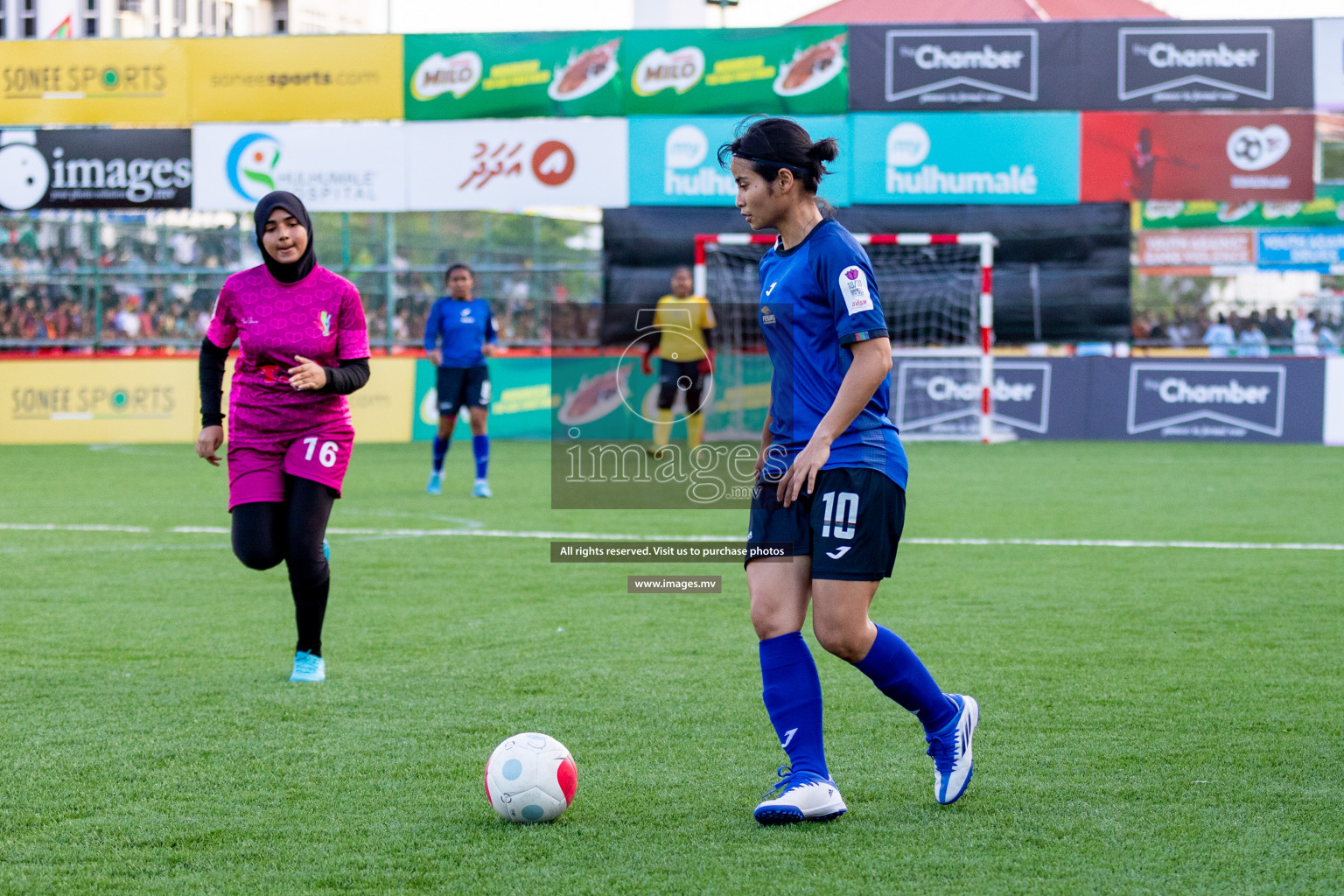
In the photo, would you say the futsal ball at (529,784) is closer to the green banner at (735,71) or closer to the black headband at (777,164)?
the black headband at (777,164)

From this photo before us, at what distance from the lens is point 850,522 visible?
3902mm

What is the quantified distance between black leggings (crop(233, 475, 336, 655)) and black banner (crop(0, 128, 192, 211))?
675 inches

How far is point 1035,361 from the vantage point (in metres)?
20.7

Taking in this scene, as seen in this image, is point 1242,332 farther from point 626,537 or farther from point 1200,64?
point 626,537

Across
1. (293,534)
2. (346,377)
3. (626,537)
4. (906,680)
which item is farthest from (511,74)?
(906,680)

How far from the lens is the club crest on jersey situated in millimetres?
3830

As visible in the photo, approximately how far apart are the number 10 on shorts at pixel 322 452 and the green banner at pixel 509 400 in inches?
578

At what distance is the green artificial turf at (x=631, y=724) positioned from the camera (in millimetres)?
3650

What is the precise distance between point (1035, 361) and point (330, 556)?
13.4 metres

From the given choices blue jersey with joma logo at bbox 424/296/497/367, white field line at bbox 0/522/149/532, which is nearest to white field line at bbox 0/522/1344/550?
white field line at bbox 0/522/149/532

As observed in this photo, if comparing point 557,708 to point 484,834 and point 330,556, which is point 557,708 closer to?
point 484,834

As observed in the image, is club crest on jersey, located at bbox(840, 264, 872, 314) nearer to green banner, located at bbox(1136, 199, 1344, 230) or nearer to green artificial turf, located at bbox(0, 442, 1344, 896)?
green artificial turf, located at bbox(0, 442, 1344, 896)

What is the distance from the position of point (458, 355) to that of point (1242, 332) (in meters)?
13.3

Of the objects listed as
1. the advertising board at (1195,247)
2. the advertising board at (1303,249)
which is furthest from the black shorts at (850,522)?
the advertising board at (1195,247)
